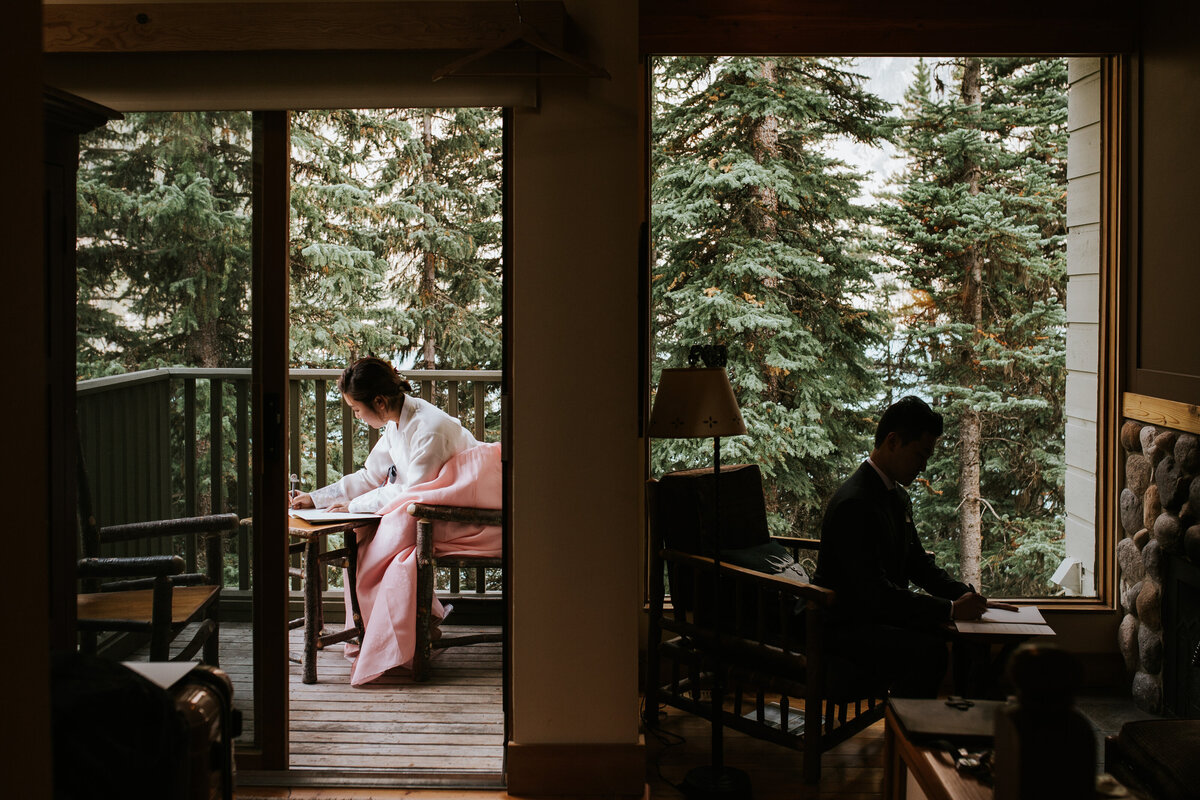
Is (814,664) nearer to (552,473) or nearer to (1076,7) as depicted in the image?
(552,473)

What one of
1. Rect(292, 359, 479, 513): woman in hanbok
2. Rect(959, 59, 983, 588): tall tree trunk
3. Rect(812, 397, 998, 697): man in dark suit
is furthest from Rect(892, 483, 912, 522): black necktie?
Rect(292, 359, 479, 513): woman in hanbok

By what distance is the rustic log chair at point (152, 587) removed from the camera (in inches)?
106

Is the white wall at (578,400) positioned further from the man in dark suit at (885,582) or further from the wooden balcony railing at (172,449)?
the wooden balcony railing at (172,449)

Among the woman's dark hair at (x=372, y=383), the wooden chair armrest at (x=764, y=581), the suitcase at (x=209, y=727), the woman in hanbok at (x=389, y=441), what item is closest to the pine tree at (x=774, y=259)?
the wooden chair armrest at (x=764, y=581)

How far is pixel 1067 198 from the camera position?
3.74m

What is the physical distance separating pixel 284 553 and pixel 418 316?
79.2 inches

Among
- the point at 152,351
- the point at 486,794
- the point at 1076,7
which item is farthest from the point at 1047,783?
the point at 1076,7

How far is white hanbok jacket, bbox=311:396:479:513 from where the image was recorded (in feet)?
13.1

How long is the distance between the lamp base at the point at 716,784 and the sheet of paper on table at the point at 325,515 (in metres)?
1.62

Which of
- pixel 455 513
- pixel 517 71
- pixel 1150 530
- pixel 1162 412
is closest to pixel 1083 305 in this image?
pixel 1162 412

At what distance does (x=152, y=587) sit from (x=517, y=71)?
1.75m

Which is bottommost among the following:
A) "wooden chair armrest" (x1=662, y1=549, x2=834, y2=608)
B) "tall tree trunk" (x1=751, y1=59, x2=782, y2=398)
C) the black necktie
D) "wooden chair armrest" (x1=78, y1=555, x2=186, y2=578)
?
"wooden chair armrest" (x1=662, y1=549, x2=834, y2=608)

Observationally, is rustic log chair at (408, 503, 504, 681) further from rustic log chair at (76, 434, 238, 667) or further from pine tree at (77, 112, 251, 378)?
pine tree at (77, 112, 251, 378)

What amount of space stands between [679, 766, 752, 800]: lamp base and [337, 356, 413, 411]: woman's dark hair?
2.00m
